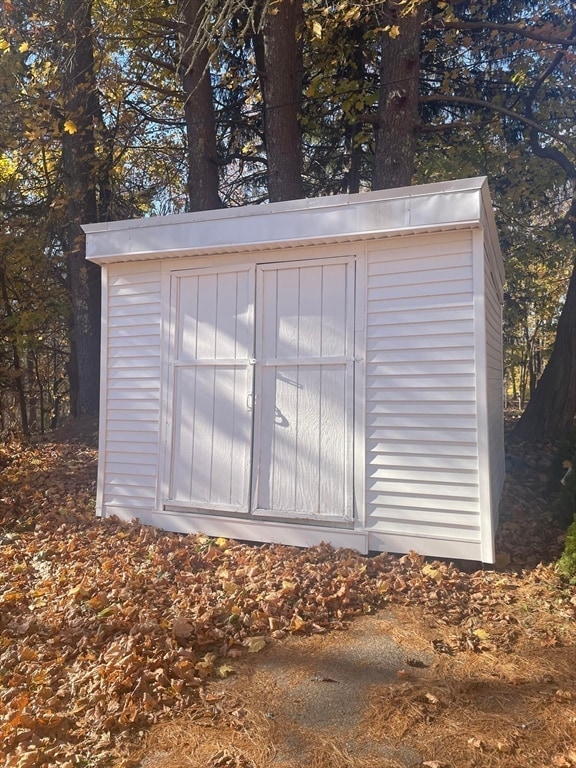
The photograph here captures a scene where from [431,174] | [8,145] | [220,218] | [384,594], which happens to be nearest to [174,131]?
[8,145]

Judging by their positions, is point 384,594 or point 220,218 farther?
point 220,218

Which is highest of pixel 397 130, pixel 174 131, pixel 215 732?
pixel 174 131

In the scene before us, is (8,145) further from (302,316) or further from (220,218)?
(302,316)

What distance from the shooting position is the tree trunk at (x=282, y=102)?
Result: 8367 millimetres

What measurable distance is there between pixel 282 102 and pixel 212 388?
5066 mm

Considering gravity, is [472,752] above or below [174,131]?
below

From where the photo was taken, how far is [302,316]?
5164 mm

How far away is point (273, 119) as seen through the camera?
850 centimetres

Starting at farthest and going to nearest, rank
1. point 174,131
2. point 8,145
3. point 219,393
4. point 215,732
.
A: point 174,131
point 8,145
point 219,393
point 215,732

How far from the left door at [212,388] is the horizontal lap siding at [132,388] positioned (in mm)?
234

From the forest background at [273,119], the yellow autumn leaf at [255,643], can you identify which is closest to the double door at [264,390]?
the yellow autumn leaf at [255,643]

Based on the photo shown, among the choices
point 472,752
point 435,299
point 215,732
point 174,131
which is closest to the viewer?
point 472,752

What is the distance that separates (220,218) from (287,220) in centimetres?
65

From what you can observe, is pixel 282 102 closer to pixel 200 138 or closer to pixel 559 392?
pixel 200 138
